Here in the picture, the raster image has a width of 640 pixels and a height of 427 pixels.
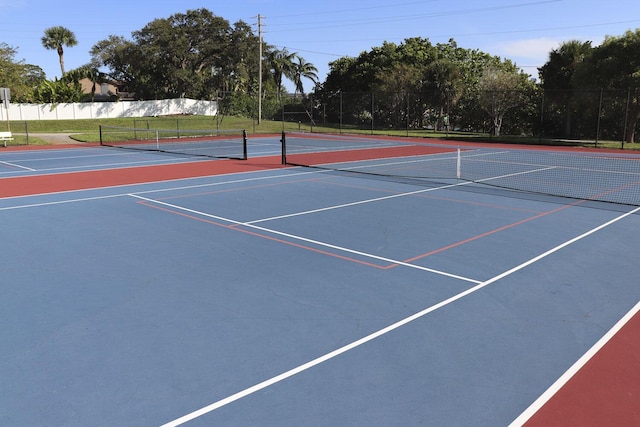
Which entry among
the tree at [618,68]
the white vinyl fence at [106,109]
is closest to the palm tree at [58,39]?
the white vinyl fence at [106,109]

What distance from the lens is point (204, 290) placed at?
735cm

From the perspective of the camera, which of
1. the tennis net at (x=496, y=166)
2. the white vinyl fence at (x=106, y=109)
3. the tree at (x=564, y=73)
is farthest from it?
the white vinyl fence at (x=106, y=109)

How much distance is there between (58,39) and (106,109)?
30342 mm

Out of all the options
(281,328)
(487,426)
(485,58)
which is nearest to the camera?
(487,426)

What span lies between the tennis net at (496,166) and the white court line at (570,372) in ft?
29.8

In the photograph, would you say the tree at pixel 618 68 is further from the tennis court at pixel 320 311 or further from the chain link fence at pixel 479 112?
the tennis court at pixel 320 311

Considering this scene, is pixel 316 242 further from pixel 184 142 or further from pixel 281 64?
pixel 281 64

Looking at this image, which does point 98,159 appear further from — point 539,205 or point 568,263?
point 568,263

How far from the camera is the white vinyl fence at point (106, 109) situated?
178 feet

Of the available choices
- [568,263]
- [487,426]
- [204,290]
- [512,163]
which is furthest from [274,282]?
[512,163]

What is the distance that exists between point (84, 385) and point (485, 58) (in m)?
59.9

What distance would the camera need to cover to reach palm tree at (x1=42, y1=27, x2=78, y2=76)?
80000mm

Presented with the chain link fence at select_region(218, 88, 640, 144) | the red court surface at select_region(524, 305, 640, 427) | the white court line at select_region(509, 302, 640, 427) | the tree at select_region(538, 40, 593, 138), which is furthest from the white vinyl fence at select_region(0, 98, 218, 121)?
the red court surface at select_region(524, 305, 640, 427)

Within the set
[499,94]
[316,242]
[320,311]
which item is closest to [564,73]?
[499,94]
